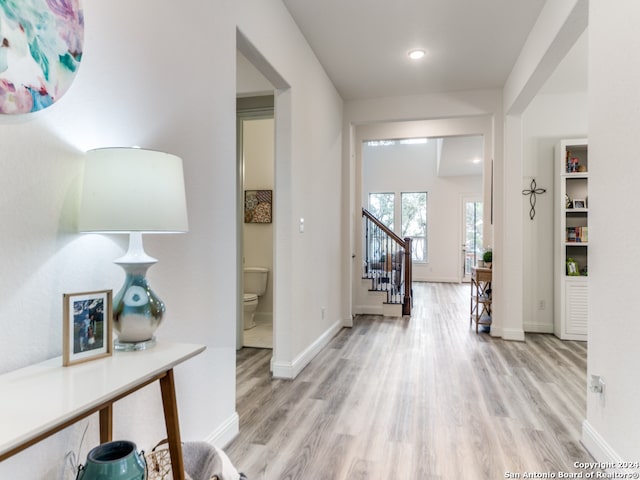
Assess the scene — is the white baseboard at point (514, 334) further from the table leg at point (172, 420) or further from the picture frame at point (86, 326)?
the picture frame at point (86, 326)

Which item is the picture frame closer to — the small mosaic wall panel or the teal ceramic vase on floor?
the teal ceramic vase on floor

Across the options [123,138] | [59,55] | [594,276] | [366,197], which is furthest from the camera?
[366,197]

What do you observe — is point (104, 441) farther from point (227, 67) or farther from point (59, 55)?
point (227, 67)

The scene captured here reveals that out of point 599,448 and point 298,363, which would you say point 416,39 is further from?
point 599,448

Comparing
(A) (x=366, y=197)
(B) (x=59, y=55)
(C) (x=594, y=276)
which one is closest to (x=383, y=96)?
(C) (x=594, y=276)

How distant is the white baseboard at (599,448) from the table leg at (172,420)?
176cm

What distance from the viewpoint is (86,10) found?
1.20 metres

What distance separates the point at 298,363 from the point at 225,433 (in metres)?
1.19

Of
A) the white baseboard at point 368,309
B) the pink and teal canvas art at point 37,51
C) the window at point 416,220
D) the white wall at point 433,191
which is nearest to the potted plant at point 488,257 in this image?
the white baseboard at point 368,309

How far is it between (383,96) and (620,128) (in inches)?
129

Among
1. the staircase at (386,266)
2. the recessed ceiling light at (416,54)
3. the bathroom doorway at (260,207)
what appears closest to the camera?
the recessed ceiling light at (416,54)

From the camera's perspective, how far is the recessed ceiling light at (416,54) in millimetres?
3531

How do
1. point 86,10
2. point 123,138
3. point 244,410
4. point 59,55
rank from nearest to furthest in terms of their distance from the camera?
point 59,55
point 86,10
point 123,138
point 244,410

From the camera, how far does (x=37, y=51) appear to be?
1.03 meters
